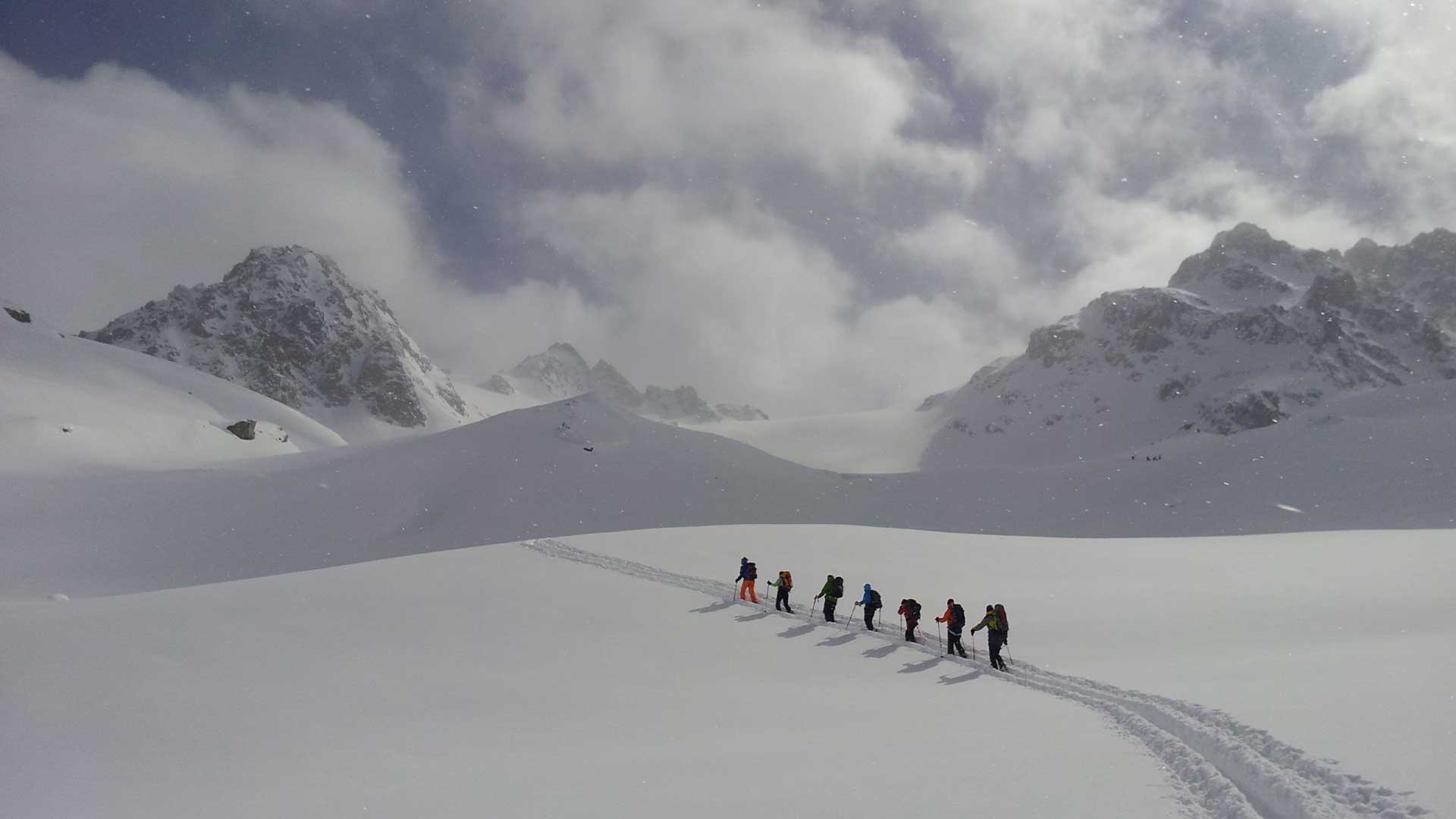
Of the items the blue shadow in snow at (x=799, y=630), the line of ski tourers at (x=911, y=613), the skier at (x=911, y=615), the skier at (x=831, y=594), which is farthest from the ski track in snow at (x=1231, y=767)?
the skier at (x=831, y=594)

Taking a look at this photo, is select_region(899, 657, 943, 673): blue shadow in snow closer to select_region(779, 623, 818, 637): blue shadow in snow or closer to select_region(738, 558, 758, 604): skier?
select_region(779, 623, 818, 637): blue shadow in snow

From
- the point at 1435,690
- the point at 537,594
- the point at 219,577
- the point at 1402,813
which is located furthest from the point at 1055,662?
the point at 219,577

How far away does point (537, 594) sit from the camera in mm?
19984

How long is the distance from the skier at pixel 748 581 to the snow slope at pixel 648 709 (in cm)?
95

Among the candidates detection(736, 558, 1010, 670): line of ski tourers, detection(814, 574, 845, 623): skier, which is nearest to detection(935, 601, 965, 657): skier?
detection(736, 558, 1010, 670): line of ski tourers

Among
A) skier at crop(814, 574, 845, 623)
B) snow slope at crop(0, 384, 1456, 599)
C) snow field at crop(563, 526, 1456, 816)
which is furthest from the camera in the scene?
snow slope at crop(0, 384, 1456, 599)

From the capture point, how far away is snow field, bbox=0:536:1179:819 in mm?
7707

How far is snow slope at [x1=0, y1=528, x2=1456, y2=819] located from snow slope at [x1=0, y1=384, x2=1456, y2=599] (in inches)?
1179

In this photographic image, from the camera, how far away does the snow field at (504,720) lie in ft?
25.3

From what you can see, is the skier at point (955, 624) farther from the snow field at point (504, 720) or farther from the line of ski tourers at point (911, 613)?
the snow field at point (504, 720)

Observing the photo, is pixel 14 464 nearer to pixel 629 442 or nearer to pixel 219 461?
pixel 219 461

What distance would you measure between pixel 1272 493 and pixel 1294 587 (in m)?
43.8

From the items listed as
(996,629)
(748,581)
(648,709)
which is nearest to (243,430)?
(748,581)

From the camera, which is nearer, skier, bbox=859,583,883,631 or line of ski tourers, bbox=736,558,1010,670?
line of ski tourers, bbox=736,558,1010,670
